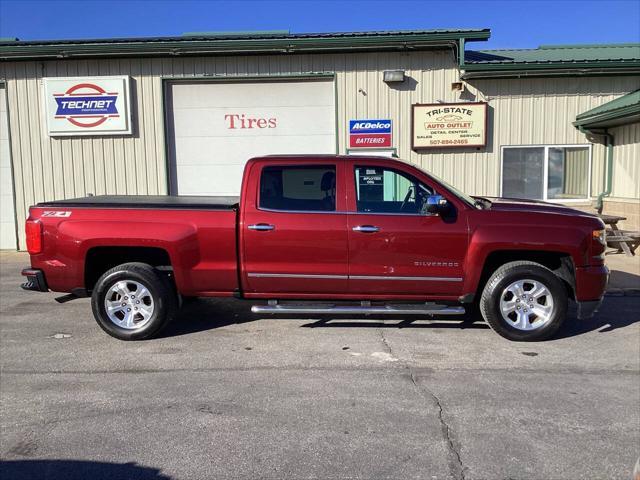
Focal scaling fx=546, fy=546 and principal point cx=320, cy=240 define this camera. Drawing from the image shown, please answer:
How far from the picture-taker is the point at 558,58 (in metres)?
12.6

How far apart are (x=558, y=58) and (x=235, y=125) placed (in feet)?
24.9

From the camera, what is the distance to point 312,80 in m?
12.0

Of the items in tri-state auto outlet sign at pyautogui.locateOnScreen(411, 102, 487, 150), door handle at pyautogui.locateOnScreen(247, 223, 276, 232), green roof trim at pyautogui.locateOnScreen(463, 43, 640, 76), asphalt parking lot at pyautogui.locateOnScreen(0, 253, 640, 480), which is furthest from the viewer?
tri-state auto outlet sign at pyautogui.locateOnScreen(411, 102, 487, 150)

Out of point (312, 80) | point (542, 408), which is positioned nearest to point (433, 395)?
point (542, 408)

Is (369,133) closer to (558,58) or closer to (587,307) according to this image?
(558,58)

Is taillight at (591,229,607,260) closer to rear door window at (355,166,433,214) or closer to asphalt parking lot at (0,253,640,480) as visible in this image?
asphalt parking lot at (0,253,640,480)

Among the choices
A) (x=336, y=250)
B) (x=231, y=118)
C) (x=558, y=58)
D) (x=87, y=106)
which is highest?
(x=558, y=58)

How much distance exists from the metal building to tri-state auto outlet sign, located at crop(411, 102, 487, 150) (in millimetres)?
47

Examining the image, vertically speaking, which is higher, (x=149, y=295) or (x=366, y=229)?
(x=366, y=229)

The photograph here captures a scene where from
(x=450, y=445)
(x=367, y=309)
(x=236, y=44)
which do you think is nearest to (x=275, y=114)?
(x=236, y=44)

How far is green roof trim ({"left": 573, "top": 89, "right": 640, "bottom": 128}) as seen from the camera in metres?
10.3

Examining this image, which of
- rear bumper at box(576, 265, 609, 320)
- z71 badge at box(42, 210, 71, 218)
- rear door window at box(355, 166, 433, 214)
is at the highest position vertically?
rear door window at box(355, 166, 433, 214)

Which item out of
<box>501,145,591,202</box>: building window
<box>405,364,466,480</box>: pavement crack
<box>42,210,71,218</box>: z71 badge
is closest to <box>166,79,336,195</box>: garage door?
<box>501,145,591,202</box>: building window

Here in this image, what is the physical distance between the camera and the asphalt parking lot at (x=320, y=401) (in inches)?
131
